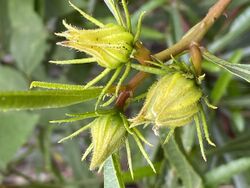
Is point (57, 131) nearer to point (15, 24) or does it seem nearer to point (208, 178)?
point (15, 24)

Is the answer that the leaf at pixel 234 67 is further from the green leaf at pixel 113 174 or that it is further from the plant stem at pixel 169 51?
the green leaf at pixel 113 174

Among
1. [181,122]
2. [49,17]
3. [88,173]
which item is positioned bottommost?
[181,122]

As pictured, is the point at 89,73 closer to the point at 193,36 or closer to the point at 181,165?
the point at 181,165

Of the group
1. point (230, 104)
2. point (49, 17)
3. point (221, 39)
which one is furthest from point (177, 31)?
point (49, 17)

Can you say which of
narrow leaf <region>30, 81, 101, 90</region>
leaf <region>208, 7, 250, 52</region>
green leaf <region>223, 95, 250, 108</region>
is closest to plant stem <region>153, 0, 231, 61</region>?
narrow leaf <region>30, 81, 101, 90</region>

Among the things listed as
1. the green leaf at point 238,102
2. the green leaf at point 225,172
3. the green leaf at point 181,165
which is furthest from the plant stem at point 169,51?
the green leaf at point 238,102

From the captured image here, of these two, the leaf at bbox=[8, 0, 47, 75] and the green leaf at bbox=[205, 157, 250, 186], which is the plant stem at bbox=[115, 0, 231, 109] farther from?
the leaf at bbox=[8, 0, 47, 75]
